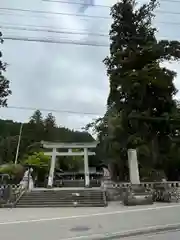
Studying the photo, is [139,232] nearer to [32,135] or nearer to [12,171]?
[12,171]

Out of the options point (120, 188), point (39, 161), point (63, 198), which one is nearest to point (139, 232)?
point (120, 188)

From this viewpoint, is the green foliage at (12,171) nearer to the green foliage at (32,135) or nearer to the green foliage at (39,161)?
the green foliage at (39,161)

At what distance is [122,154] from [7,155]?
1007 inches

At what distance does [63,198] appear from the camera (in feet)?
74.2

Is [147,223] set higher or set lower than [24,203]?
lower

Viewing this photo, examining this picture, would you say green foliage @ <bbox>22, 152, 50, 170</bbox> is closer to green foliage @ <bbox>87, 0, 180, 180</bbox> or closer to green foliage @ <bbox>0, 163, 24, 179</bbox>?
green foliage @ <bbox>0, 163, 24, 179</bbox>

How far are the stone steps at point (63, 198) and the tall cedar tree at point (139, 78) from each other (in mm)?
6851

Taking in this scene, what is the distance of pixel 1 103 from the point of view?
27625mm

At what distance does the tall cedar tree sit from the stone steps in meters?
6.85

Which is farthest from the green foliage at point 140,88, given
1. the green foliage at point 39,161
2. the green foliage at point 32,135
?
the green foliage at point 32,135

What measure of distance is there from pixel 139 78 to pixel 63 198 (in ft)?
38.0

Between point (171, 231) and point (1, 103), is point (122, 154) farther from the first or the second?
point (171, 231)

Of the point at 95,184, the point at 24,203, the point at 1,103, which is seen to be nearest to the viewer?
the point at 24,203

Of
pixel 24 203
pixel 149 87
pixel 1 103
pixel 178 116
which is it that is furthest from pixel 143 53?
pixel 24 203
